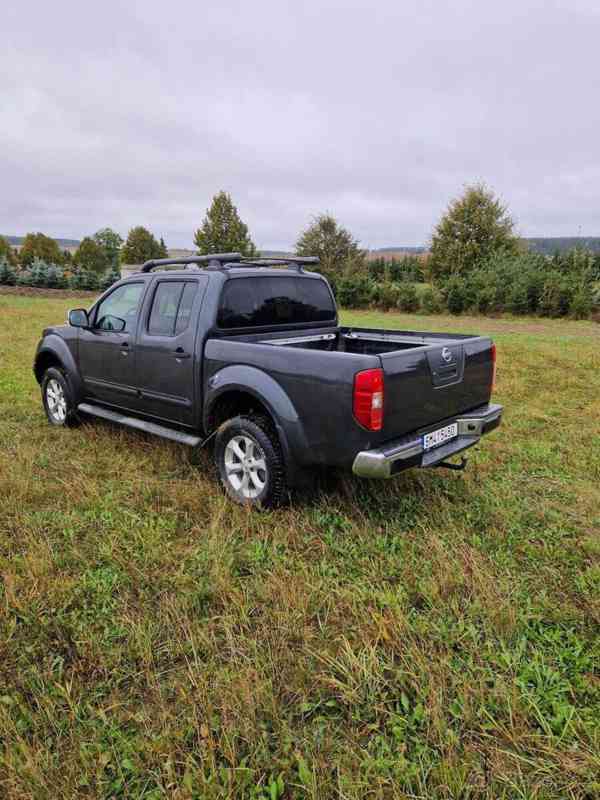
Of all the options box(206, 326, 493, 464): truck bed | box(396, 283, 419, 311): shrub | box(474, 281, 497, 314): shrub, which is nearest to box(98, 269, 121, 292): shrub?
box(396, 283, 419, 311): shrub

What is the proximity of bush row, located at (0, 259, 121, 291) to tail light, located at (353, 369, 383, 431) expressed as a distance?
35.0m

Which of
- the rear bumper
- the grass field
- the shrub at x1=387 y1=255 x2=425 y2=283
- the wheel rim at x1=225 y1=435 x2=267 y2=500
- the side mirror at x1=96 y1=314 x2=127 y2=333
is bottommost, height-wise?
the grass field

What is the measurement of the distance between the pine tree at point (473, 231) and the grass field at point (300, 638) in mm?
31135

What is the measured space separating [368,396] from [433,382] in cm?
69

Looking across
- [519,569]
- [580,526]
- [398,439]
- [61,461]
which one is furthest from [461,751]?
[61,461]

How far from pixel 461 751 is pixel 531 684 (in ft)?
1.58

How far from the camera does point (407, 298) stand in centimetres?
2466

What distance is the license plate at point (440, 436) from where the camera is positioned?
134 inches

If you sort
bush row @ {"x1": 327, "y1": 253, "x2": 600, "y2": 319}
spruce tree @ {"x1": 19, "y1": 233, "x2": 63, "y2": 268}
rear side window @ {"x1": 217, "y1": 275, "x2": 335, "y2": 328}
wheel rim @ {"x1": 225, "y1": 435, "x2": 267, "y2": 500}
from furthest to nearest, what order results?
spruce tree @ {"x1": 19, "y1": 233, "x2": 63, "y2": 268}, bush row @ {"x1": 327, "y1": 253, "x2": 600, "y2": 319}, rear side window @ {"x1": 217, "y1": 275, "x2": 335, "y2": 328}, wheel rim @ {"x1": 225, "y1": 435, "x2": 267, "y2": 500}

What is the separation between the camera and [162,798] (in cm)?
173

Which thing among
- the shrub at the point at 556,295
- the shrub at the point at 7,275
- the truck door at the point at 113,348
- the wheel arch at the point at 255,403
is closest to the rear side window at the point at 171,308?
the truck door at the point at 113,348

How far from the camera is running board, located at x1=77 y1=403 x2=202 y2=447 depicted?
13.9ft

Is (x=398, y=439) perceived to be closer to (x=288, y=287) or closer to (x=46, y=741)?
(x=288, y=287)

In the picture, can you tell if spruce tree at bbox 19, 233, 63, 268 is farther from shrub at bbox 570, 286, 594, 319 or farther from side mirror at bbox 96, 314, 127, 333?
side mirror at bbox 96, 314, 127, 333
